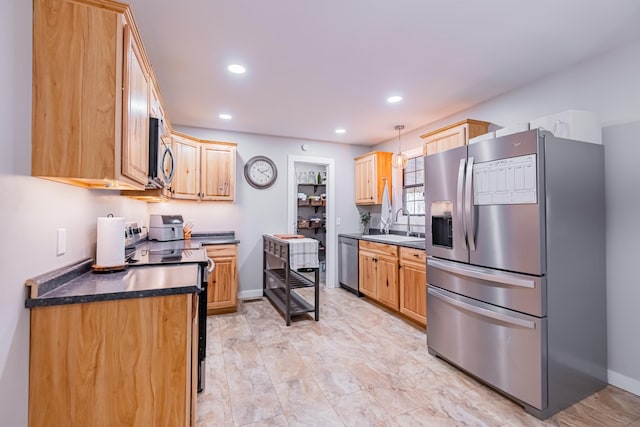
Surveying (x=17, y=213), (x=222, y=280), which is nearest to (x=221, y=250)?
(x=222, y=280)

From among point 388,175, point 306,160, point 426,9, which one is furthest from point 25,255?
point 388,175

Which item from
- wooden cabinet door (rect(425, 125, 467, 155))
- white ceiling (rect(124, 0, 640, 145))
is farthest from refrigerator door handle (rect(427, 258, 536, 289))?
white ceiling (rect(124, 0, 640, 145))

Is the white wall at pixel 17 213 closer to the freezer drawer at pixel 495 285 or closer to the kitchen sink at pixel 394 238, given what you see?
the freezer drawer at pixel 495 285

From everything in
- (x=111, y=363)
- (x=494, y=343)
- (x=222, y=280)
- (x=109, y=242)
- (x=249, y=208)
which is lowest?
(x=494, y=343)

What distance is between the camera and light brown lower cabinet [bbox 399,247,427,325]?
3.22 metres

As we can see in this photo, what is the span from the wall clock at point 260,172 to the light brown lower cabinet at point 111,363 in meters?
3.31

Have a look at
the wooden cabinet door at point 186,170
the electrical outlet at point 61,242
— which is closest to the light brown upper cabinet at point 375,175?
the wooden cabinet door at point 186,170

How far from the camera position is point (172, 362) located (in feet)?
4.42

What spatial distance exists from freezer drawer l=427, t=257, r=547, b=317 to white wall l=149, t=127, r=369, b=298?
9.04 feet

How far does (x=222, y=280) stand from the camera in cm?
373

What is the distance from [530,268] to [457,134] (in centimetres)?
171

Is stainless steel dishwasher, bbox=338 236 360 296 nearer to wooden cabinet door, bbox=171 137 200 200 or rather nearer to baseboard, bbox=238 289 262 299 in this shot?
baseboard, bbox=238 289 262 299

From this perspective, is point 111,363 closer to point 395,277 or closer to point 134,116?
point 134,116

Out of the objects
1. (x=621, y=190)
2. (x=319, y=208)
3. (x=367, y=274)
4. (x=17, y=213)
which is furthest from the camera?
(x=319, y=208)
